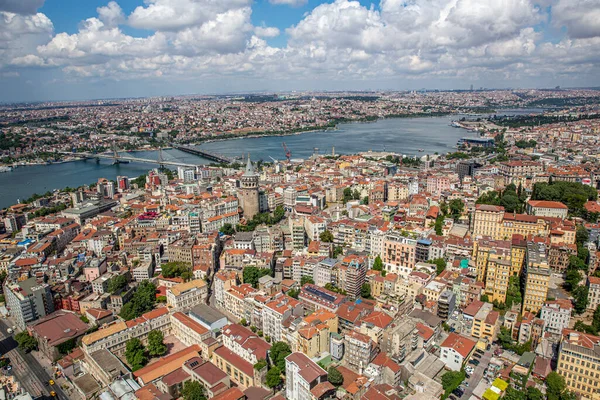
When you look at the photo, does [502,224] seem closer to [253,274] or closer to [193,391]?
[253,274]

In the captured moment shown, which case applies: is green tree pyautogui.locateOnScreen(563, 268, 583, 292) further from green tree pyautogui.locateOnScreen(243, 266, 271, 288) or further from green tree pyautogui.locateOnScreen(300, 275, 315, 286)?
green tree pyautogui.locateOnScreen(243, 266, 271, 288)

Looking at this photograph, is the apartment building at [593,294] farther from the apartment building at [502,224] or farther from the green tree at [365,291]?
the green tree at [365,291]

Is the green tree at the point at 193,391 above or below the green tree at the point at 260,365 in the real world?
below

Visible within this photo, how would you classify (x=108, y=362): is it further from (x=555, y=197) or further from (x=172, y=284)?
(x=555, y=197)

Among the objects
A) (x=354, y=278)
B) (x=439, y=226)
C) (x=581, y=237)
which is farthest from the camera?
(x=439, y=226)

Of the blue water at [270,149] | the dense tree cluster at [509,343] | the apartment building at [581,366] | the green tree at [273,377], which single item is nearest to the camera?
the apartment building at [581,366]

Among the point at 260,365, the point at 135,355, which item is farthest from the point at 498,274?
the point at 135,355

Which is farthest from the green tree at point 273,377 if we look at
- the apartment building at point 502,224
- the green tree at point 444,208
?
the green tree at point 444,208
